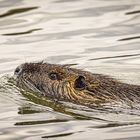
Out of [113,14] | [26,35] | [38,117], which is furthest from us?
[113,14]

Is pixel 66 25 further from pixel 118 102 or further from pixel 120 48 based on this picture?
pixel 118 102

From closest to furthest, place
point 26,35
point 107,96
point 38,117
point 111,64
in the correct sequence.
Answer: point 38,117, point 107,96, point 111,64, point 26,35

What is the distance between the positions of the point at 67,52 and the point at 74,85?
2.59m

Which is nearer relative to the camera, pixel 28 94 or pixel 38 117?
pixel 38 117

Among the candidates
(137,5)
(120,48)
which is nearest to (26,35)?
(120,48)

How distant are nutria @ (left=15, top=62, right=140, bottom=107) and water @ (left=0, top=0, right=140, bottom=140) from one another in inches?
7.6

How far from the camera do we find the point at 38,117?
8023mm

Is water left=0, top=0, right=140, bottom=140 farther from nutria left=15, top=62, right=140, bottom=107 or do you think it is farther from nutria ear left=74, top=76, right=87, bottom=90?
nutria ear left=74, top=76, right=87, bottom=90

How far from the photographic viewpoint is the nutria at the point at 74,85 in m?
8.61

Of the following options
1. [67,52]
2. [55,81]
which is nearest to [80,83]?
[55,81]

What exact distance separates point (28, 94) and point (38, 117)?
968 millimetres

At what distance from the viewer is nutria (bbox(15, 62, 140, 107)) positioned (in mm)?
8609

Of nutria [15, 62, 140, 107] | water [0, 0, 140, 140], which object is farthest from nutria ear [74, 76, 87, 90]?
water [0, 0, 140, 140]

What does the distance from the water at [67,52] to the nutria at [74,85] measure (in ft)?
0.63
